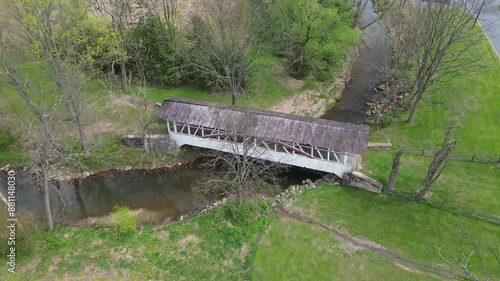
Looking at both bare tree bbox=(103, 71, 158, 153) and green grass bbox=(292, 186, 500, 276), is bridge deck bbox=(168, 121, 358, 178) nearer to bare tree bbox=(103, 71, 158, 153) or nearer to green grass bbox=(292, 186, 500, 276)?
green grass bbox=(292, 186, 500, 276)

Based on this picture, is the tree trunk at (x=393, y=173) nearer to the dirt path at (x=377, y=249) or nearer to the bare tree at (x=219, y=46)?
the dirt path at (x=377, y=249)

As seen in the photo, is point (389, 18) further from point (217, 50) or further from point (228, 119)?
point (228, 119)

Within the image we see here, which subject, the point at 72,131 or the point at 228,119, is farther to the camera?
the point at 72,131

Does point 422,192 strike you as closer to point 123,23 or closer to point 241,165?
point 241,165

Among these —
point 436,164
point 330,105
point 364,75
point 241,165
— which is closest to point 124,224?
point 241,165

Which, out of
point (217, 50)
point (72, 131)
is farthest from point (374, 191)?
point (72, 131)
